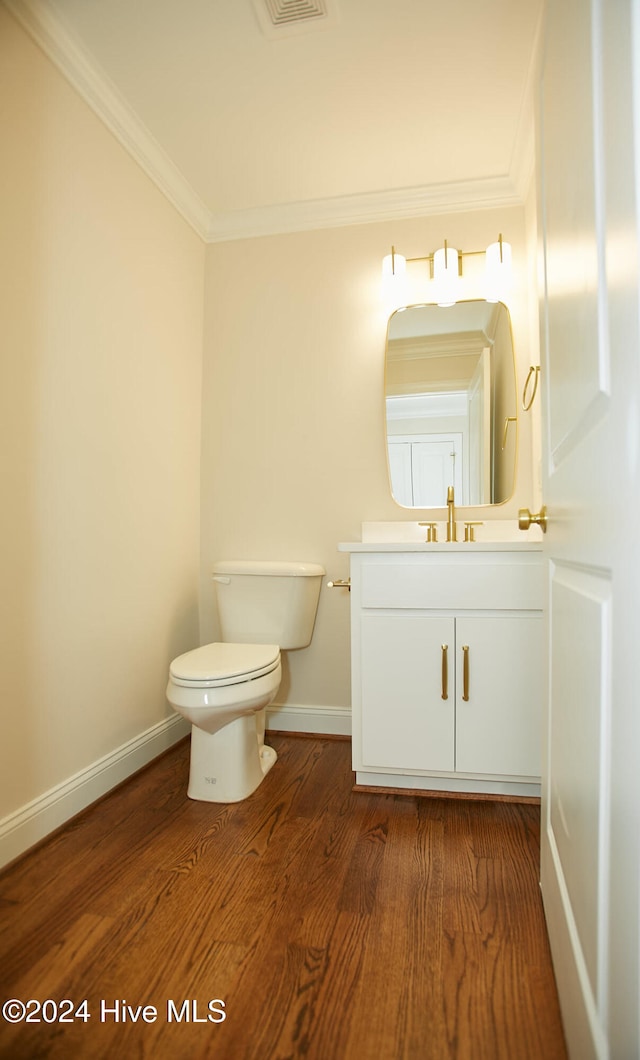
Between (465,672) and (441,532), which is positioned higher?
(441,532)

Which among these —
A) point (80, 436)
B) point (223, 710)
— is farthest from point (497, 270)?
point (223, 710)

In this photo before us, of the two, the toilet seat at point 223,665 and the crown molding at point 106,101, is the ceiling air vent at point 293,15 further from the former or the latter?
the toilet seat at point 223,665

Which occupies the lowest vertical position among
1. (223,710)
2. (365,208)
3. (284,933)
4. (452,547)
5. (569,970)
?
(284,933)

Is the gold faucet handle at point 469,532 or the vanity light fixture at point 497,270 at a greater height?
the vanity light fixture at point 497,270

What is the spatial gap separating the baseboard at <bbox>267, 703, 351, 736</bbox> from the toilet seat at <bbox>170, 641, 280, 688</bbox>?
1.84 feet


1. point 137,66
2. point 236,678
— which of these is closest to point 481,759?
point 236,678

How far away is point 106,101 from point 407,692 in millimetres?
2147

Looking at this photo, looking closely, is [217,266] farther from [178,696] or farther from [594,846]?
[594,846]

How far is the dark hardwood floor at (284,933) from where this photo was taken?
3.19ft

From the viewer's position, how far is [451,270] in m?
2.36

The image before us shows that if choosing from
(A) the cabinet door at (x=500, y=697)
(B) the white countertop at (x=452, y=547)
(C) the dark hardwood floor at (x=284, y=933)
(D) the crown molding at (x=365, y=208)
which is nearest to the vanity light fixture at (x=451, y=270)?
(D) the crown molding at (x=365, y=208)

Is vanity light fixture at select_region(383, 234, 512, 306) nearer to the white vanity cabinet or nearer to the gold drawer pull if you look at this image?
the white vanity cabinet

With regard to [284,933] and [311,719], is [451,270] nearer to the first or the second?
[311,719]

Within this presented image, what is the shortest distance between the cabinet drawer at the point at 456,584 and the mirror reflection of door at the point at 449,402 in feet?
1.80
